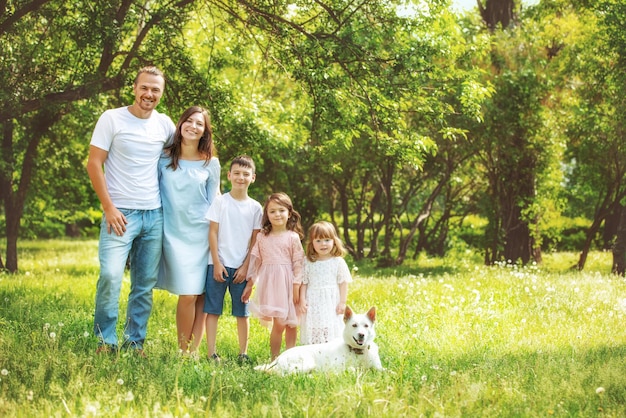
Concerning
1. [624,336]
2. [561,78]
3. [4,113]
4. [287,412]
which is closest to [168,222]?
[287,412]

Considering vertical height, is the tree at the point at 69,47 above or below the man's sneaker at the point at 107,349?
above

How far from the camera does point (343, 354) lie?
227 inches

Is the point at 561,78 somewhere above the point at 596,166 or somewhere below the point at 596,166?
above

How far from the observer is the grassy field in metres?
4.45

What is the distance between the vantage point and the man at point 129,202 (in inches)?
237

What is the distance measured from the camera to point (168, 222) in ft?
20.8

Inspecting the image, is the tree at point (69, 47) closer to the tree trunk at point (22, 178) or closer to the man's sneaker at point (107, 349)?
the tree trunk at point (22, 178)

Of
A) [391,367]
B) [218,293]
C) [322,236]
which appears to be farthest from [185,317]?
[391,367]

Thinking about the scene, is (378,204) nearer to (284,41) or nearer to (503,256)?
(503,256)

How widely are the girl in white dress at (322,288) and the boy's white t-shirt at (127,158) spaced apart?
1476 mm

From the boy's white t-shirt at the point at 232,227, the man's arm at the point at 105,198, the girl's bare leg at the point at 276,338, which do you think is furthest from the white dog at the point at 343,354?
the man's arm at the point at 105,198

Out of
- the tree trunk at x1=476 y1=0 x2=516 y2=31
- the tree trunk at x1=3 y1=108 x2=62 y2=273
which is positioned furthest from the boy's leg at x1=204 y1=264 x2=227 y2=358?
the tree trunk at x1=476 y1=0 x2=516 y2=31

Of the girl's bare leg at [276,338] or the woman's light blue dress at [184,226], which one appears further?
the girl's bare leg at [276,338]

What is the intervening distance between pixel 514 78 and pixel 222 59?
22.1 ft
